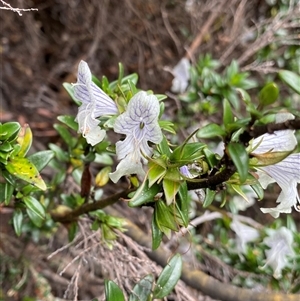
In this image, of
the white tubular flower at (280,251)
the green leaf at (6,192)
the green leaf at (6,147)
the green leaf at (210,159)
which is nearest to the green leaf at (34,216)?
the green leaf at (6,192)

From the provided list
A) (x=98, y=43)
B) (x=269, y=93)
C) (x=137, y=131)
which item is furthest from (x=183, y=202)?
(x=98, y=43)

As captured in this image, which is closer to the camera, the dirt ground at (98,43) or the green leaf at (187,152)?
the green leaf at (187,152)

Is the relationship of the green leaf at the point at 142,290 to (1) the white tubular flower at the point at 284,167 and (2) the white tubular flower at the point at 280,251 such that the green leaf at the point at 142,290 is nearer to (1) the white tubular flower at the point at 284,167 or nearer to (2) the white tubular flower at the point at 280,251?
(1) the white tubular flower at the point at 284,167

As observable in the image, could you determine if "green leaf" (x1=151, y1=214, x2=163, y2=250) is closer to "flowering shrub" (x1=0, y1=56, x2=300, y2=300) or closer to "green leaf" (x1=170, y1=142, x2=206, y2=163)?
"flowering shrub" (x1=0, y1=56, x2=300, y2=300)

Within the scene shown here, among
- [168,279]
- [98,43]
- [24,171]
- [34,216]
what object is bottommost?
[168,279]

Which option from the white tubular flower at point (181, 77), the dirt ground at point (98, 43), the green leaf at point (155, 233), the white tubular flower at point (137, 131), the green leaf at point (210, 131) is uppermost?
the dirt ground at point (98, 43)

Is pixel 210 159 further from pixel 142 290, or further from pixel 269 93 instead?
pixel 142 290

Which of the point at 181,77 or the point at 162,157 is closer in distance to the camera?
the point at 162,157
